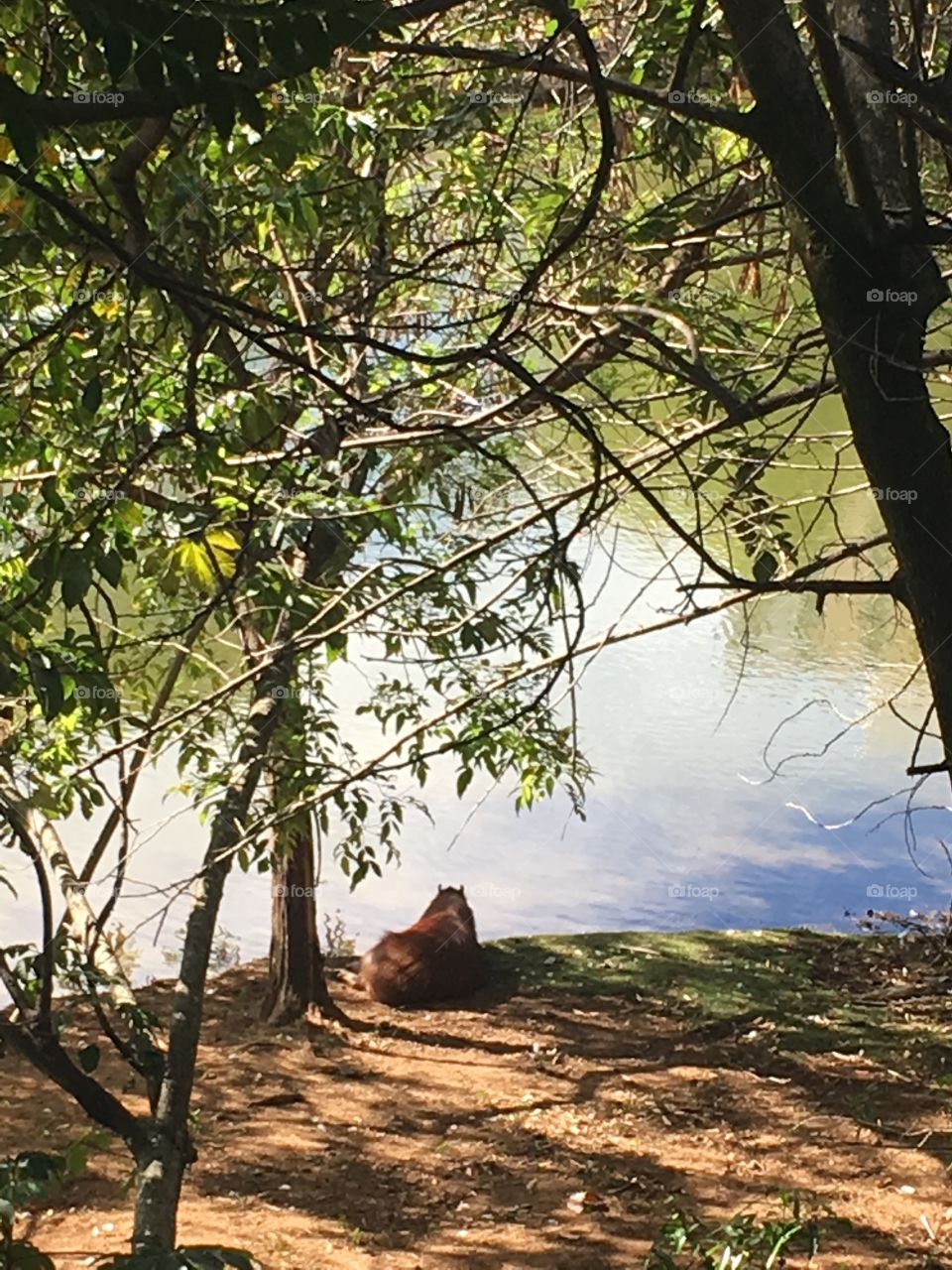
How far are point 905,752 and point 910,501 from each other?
16.2ft

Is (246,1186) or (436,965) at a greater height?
(436,965)

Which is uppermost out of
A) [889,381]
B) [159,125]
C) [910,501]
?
[159,125]

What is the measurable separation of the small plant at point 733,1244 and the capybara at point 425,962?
2.10m

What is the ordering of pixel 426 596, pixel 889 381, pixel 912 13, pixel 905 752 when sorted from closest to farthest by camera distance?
pixel 889 381 < pixel 912 13 < pixel 426 596 < pixel 905 752

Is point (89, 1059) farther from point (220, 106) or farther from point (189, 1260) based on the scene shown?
point (220, 106)

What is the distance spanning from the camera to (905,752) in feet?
20.9

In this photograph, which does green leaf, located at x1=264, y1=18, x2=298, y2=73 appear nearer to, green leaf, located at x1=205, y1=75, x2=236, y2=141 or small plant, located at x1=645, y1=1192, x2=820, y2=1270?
green leaf, located at x1=205, y1=75, x2=236, y2=141

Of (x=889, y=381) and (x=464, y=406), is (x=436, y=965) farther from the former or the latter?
(x=889, y=381)

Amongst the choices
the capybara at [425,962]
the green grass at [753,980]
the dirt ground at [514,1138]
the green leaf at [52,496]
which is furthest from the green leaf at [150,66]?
the capybara at [425,962]

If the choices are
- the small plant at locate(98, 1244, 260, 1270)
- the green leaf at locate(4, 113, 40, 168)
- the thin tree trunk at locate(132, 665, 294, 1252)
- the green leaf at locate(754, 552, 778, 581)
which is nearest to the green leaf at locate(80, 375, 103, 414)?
the thin tree trunk at locate(132, 665, 294, 1252)

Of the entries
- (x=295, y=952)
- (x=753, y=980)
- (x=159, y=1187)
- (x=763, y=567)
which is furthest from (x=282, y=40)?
(x=753, y=980)

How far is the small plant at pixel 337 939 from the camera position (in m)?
5.69

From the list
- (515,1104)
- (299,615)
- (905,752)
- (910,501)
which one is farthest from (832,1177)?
(905,752)

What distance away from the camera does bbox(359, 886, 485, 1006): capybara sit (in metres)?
5.05
